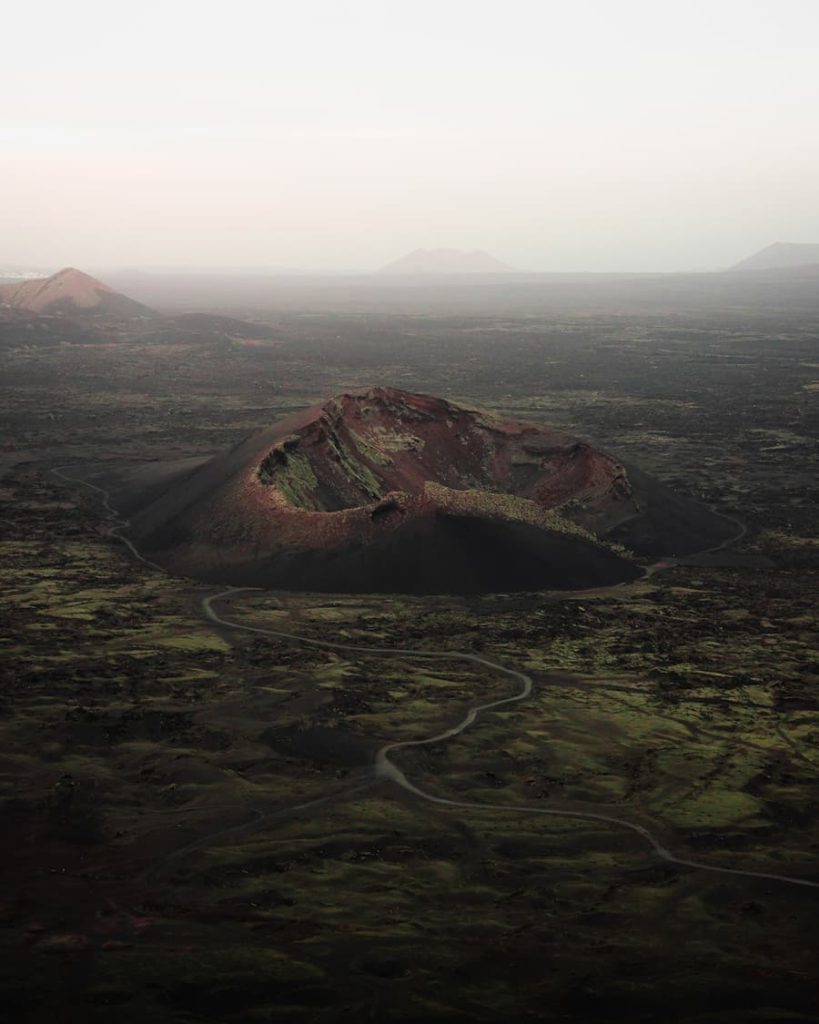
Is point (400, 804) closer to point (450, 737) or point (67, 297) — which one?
point (450, 737)

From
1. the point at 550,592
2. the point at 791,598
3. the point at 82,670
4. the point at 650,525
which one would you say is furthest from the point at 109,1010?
the point at 650,525

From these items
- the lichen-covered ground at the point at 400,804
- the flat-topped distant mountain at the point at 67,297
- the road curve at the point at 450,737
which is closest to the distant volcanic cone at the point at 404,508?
the lichen-covered ground at the point at 400,804

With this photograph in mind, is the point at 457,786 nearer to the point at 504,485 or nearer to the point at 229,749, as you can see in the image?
the point at 229,749

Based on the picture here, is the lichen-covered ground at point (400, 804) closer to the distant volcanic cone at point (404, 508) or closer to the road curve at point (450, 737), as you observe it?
the road curve at point (450, 737)

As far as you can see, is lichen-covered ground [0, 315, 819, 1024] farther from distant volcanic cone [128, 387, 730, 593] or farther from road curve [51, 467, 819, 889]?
distant volcanic cone [128, 387, 730, 593]

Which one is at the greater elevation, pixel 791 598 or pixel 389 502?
pixel 389 502

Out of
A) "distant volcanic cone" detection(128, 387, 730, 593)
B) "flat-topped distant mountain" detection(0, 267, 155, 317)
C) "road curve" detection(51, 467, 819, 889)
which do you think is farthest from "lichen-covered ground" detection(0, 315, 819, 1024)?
"flat-topped distant mountain" detection(0, 267, 155, 317)

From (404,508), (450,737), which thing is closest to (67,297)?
(404,508)
